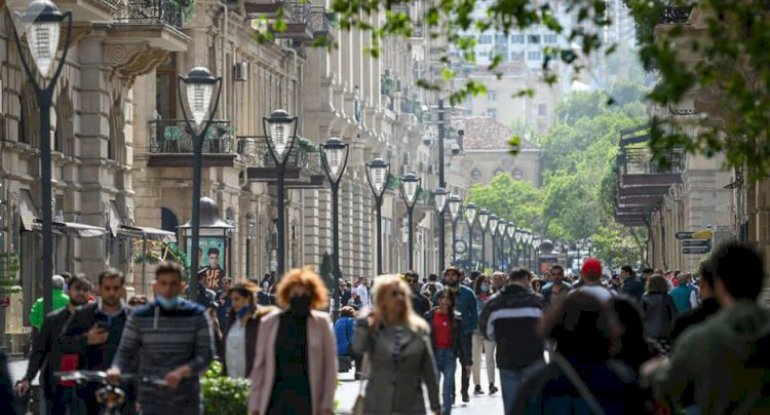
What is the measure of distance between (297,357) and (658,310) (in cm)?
986

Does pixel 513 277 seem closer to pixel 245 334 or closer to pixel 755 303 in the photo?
pixel 245 334

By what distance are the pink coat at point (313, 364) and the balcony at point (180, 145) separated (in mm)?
35025

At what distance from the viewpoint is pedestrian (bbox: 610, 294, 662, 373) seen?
12227 mm

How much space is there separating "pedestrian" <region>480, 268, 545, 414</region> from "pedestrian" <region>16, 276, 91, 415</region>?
13.5 ft

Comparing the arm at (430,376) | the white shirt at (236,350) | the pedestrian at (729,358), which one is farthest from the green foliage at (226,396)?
the pedestrian at (729,358)

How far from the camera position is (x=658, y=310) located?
24906 millimetres

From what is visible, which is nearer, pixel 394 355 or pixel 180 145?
pixel 394 355

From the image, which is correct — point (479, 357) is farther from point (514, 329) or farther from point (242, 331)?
point (242, 331)

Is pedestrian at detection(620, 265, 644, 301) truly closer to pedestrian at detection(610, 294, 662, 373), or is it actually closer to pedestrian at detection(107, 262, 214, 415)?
pedestrian at detection(107, 262, 214, 415)

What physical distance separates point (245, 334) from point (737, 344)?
991 centimetres

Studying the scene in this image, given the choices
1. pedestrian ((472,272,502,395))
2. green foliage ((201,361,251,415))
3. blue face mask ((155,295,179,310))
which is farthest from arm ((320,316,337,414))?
pedestrian ((472,272,502,395))

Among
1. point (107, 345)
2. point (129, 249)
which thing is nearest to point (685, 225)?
point (129, 249)

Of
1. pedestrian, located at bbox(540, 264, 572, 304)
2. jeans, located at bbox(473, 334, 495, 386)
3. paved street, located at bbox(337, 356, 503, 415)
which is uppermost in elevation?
pedestrian, located at bbox(540, 264, 572, 304)

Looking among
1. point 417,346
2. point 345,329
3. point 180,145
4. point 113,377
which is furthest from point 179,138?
point 417,346
